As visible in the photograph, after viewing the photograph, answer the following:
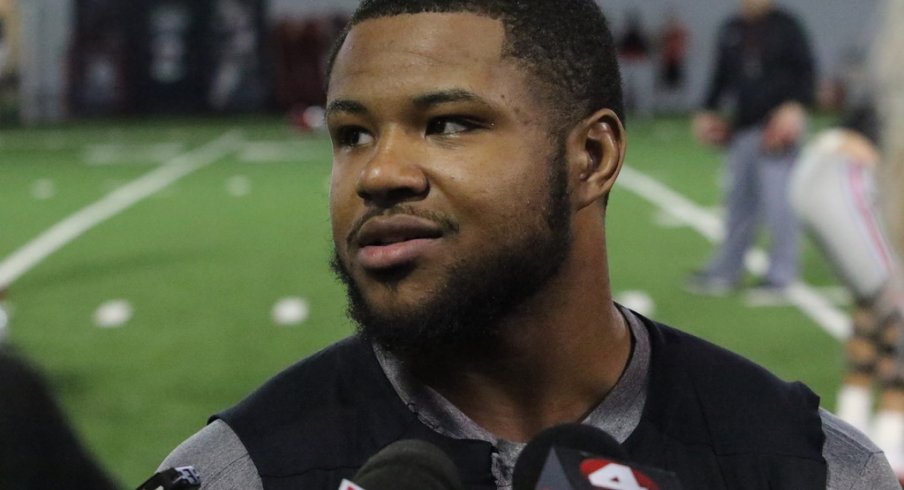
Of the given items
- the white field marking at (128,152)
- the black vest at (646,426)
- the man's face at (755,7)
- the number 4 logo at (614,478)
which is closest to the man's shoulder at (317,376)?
the black vest at (646,426)

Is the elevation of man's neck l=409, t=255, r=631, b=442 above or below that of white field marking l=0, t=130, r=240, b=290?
above

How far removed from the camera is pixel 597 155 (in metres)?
Result: 2.08

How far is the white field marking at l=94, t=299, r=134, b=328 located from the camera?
8.80m

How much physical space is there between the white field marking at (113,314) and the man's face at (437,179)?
701 cm

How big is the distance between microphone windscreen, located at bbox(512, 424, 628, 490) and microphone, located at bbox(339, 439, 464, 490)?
65 mm

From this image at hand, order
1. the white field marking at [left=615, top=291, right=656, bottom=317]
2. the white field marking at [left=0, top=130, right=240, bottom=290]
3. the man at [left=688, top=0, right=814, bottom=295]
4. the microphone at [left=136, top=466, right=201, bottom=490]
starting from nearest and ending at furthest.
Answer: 1. the microphone at [left=136, top=466, right=201, bottom=490]
2. the white field marking at [left=615, top=291, right=656, bottom=317]
3. the man at [left=688, top=0, right=814, bottom=295]
4. the white field marking at [left=0, top=130, right=240, bottom=290]

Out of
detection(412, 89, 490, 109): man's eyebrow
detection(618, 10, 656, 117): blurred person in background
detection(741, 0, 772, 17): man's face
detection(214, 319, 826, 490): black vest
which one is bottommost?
detection(618, 10, 656, 117): blurred person in background

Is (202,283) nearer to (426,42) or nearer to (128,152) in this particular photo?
(426,42)

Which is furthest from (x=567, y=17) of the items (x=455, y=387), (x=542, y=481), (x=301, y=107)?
(x=301, y=107)

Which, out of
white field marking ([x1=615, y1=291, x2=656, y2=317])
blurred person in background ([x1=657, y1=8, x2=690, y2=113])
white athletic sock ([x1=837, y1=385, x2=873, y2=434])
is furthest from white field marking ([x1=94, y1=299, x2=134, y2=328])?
blurred person in background ([x1=657, y1=8, x2=690, y2=113])

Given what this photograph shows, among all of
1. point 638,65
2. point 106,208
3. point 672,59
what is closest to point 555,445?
point 106,208

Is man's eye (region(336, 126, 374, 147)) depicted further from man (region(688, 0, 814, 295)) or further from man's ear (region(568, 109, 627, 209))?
man (region(688, 0, 814, 295))

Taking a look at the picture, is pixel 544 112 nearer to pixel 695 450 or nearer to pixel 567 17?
pixel 567 17

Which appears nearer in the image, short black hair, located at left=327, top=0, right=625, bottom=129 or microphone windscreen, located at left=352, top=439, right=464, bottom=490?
microphone windscreen, located at left=352, top=439, right=464, bottom=490
